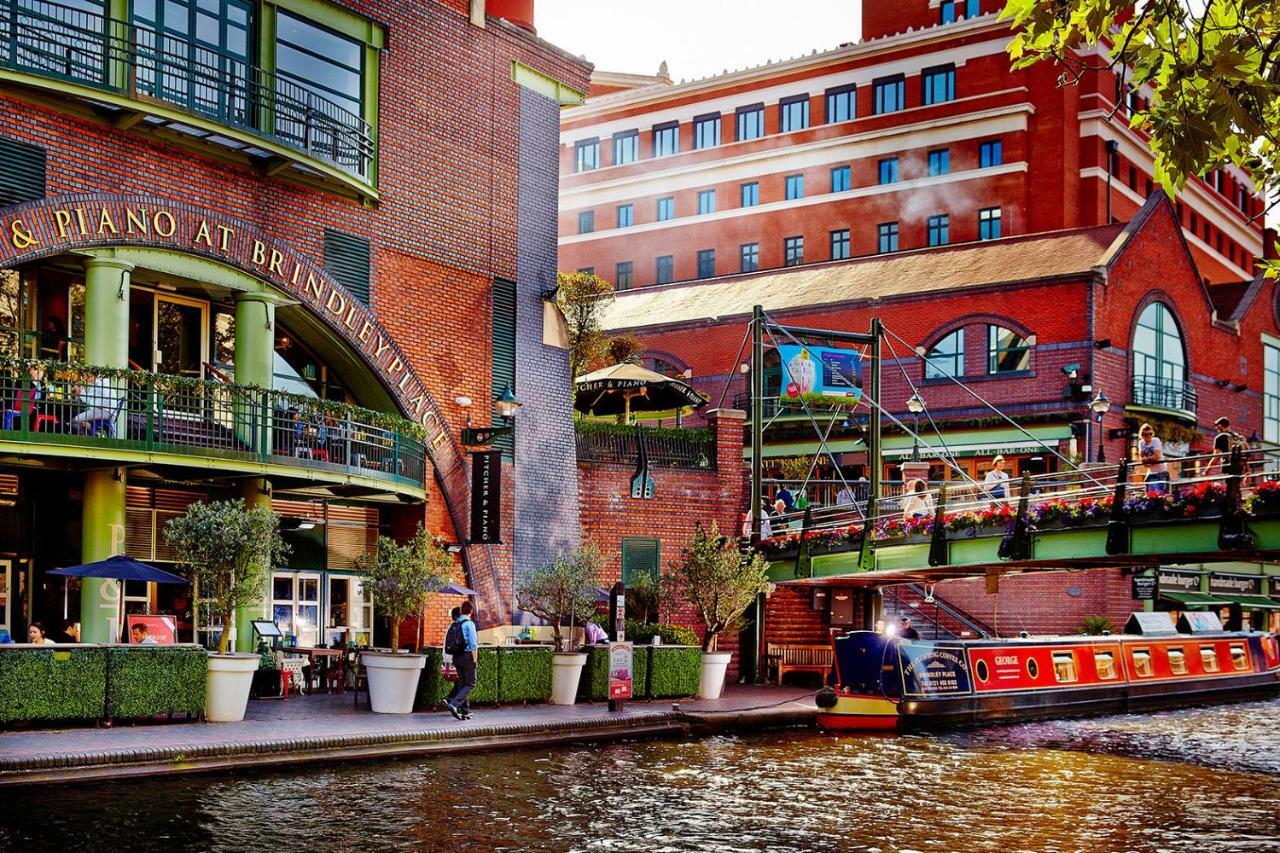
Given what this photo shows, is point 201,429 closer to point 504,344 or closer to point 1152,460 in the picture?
point 504,344

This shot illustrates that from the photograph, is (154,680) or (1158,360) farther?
(1158,360)

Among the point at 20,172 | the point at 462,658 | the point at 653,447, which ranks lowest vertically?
the point at 462,658

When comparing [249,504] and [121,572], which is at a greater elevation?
[249,504]

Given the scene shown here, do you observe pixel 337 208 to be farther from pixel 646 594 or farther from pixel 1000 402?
pixel 1000 402

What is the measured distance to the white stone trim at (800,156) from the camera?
57.9 metres

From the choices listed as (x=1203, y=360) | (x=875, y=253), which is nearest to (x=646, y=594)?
(x=1203, y=360)

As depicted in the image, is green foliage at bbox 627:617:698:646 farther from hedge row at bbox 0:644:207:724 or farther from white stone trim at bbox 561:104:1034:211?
white stone trim at bbox 561:104:1034:211

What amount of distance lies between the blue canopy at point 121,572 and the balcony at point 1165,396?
30.9 meters

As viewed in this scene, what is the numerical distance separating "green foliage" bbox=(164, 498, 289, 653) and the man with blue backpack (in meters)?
3.01

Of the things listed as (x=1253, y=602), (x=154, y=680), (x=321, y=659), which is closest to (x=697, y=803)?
(x=154, y=680)

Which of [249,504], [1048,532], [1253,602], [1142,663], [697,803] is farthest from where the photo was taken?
[1253,602]

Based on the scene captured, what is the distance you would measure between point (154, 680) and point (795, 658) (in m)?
16.5

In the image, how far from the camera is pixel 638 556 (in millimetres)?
33188

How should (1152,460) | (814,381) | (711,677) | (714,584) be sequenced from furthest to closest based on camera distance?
(814,381) < (714,584) < (711,677) < (1152,460)
